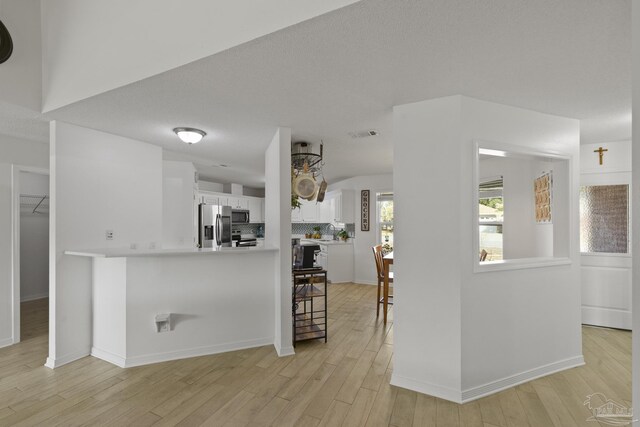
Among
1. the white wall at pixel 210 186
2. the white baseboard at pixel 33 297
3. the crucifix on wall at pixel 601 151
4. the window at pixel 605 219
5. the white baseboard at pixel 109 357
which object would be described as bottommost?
the white baseboard at pixel 109 357

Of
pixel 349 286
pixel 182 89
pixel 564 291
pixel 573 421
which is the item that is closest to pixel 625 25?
pixel 564 291

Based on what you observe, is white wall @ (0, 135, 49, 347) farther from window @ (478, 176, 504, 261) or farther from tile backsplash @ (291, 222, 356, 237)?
window @ (478, 176, 504, 261)

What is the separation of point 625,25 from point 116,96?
323 cm

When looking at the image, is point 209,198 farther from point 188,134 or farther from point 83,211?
point 188,134

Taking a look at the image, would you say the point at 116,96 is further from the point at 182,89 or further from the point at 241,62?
the point at 241,62

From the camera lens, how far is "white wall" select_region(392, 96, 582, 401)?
7.77 ft

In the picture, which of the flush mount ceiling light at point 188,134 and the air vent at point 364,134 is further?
the air vent at point 364,134

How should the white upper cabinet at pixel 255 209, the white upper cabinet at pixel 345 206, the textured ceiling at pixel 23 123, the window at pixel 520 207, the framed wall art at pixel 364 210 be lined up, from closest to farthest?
the window at pixel 520 207 → the textured ceiling at pixel 23 123 → the framed wall art at pixel 364 210 → the white upper cabinet at pixel 345 206 → the white upper cabinet at pixel 255 209

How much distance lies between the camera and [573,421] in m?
2.08

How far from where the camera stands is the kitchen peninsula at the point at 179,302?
293cm

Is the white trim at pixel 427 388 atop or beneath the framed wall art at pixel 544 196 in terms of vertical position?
beneath

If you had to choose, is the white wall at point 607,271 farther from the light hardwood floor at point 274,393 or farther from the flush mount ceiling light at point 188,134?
the flush mount ceiling light at point 188,134

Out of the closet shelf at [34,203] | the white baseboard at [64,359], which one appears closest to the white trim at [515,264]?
the white baseboard at [64,359]
